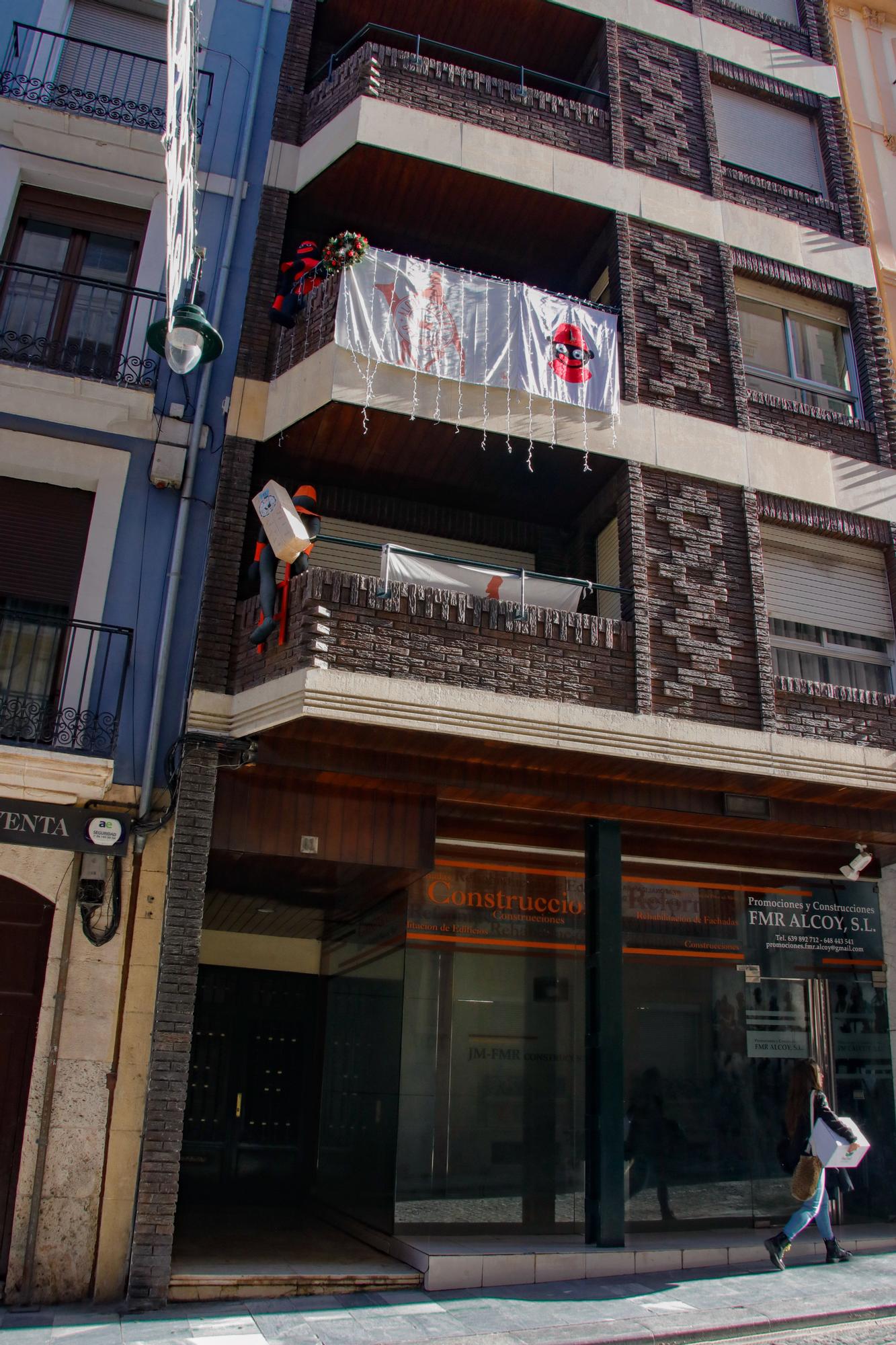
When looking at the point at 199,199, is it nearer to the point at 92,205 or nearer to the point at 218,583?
the point at 92,205

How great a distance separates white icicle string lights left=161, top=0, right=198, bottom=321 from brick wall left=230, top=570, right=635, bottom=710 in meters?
2.57

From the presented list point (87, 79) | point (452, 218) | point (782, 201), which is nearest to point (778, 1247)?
point (452, 218)

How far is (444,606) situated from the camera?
8.73 meters

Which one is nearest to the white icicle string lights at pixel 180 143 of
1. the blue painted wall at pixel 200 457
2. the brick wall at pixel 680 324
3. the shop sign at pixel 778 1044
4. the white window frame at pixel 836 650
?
the blue painted wall at pixel 200 457

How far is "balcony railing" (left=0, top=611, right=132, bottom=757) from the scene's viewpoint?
335 inches

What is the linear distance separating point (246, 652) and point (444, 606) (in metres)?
1.76

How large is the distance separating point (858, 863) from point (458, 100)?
9.14m

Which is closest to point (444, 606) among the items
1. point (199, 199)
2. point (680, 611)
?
point (680, 611)

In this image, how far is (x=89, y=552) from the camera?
9.16 m

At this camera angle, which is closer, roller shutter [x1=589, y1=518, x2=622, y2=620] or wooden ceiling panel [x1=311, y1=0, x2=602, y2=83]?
roller shutter [x1=589, y1=518, x2=622, y2=620]

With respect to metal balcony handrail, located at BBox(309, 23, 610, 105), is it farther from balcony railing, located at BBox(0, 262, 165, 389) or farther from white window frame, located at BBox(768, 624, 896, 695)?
white window frame, located at BBox(768, 624, 896, 695)

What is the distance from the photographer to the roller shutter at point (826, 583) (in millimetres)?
10477

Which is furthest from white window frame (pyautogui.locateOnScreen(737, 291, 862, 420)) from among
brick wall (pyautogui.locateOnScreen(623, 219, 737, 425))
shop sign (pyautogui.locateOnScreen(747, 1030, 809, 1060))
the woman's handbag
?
the woman's handbag

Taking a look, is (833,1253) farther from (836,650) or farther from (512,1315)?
(836,650)
